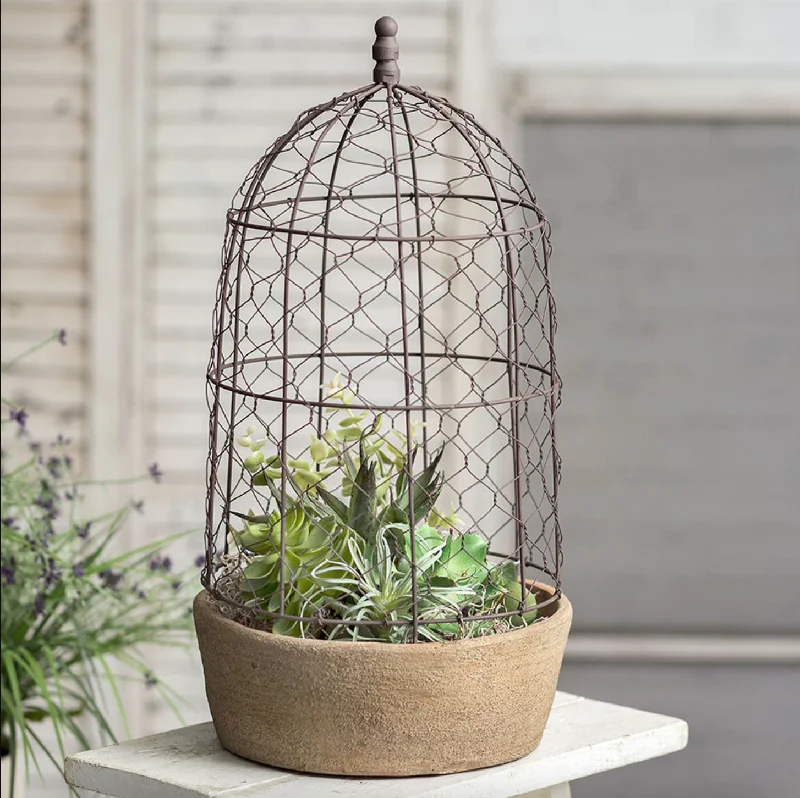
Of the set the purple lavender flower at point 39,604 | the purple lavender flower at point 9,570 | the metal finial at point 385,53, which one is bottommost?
the purple lavender flower at point 39,604

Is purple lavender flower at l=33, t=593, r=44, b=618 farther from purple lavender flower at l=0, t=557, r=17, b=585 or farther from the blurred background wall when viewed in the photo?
the blurred background wall

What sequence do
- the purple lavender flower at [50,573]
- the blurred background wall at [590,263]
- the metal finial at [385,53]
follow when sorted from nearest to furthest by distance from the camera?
1. the metal finial at [385,53]
2. the purple lavender flower at [50,573]
3. the blurred background wall at [590,263]

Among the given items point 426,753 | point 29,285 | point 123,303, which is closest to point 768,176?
point 123,303

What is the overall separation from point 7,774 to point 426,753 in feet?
4.04

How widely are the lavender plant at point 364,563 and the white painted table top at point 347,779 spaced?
14 cm

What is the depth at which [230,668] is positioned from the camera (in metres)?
1.22

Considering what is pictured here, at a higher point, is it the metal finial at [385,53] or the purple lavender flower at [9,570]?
the metal finial at [385,53]

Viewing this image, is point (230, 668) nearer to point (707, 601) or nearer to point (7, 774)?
point (7, 774)

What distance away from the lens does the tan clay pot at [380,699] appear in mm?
1155

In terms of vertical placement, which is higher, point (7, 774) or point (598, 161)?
point (598, 161)

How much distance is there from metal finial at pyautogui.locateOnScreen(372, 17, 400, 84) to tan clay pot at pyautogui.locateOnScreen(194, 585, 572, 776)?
620 millimetres

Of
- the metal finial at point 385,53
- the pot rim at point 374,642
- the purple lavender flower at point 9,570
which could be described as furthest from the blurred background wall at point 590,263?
the pot rim at point 374,642

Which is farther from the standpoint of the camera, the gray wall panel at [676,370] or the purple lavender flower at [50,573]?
the gray wall panel at [676,370]

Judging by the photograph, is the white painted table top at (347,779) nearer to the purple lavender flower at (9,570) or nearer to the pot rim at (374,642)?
the pot rim at (374,642)
